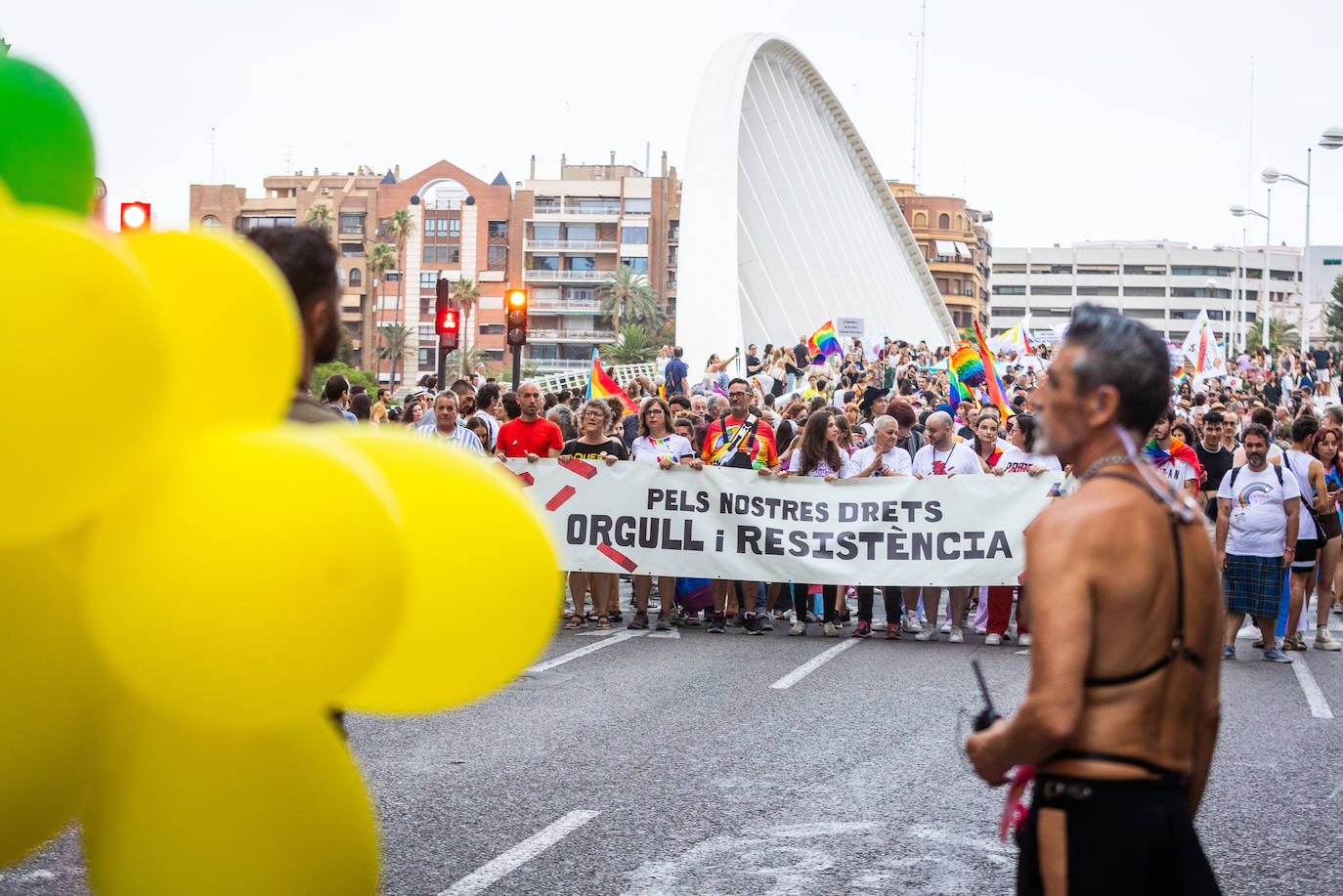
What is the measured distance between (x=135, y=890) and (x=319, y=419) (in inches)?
42.9

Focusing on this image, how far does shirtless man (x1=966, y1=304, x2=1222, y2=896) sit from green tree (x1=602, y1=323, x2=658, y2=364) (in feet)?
340

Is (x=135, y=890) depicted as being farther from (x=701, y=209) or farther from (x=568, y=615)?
(x=701, y=209)

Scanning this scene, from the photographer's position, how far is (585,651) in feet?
38.3

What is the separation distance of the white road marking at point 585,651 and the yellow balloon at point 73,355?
27.7ft

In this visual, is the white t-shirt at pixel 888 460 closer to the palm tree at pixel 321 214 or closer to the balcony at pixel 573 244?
the palm tree at pixel 321 214

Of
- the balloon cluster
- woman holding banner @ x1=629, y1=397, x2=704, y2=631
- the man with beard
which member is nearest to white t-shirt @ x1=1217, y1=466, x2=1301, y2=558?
woman holding banner @ x1=629, y1=397, x2=704, y2=631

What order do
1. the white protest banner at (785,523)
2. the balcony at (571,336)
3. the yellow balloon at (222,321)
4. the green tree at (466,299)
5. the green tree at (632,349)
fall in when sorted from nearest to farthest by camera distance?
the yellow balloon at (222,321) → the white protest banner at (785,523) → the green tree at (632,349) → the green tree at (466,299) → the balcony at (571,336)

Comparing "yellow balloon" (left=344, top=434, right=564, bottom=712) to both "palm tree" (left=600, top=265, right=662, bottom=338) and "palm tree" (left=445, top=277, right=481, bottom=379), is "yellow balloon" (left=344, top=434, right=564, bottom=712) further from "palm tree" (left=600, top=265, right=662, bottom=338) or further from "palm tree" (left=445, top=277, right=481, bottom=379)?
"palm tree" (left=600, top=265, right=662, bottom=338)

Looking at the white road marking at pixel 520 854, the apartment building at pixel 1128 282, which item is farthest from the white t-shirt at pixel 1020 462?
the apartment building at pixel 1128 282

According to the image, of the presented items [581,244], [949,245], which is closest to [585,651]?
[581,244]

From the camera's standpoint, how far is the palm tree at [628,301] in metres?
114

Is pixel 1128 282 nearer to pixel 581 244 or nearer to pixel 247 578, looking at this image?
pixel 581 244

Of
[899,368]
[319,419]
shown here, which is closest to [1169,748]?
[319,419]

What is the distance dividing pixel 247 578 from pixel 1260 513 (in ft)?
36.2
